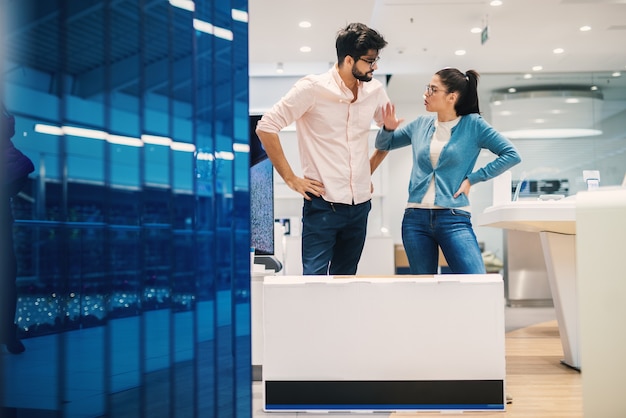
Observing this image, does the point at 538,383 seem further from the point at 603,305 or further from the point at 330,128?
the point at 603,305

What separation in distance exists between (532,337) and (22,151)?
3496mm

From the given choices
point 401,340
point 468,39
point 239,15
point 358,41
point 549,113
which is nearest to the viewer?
point 239,15

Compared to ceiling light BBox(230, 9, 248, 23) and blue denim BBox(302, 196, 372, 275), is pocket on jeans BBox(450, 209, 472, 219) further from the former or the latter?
ceiling light BBox(230, 9, 248, 23)

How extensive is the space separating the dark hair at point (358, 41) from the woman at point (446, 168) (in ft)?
0.86

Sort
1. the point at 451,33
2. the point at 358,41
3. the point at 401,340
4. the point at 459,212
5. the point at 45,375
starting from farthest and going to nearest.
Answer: the point at 451,33 < the point at 459,212 < the point at 358,41 < the point at 401,340 < the point at 45,375

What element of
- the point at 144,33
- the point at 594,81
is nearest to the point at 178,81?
the point at 144,33

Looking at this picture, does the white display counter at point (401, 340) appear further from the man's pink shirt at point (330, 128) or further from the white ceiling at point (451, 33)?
the white ceiling at point (451, 33)

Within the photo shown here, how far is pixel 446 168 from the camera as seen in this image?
7.29ft

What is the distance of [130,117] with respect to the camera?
1.30 m

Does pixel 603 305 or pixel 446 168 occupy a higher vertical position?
pixel 446 168

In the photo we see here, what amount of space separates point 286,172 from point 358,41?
466mm

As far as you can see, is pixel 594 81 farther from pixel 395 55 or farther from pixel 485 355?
pixel 485 355

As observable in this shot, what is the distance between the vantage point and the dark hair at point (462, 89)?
7.48ft

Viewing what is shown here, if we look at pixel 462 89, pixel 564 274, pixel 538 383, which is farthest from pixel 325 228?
pixel 564 274
